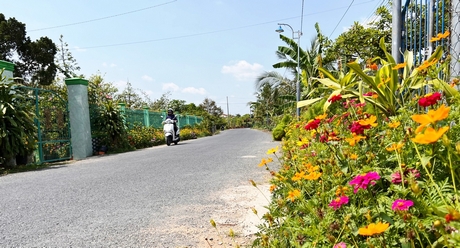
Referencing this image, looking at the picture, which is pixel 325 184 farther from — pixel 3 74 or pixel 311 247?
pixel 3 74

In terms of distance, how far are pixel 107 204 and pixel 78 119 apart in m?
7.12

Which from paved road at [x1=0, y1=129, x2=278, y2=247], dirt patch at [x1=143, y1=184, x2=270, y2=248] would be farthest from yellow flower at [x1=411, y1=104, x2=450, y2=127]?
paved road at [x1=0, y1=129, x2=278, y2=247]

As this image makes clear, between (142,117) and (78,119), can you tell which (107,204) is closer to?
(78,119)

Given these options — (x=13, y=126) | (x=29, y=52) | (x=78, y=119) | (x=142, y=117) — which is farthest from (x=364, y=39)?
(x=29, y=52)

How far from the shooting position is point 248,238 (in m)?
2.09

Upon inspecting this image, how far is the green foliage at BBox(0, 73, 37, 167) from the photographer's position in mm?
6113

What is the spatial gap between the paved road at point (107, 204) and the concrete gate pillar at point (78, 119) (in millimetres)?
4220

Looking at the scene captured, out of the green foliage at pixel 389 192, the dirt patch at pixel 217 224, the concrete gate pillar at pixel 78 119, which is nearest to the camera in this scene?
the green foliage at pixel 389 192

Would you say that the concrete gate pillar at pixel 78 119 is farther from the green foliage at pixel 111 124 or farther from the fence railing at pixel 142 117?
the fence railing at pixel 142 117

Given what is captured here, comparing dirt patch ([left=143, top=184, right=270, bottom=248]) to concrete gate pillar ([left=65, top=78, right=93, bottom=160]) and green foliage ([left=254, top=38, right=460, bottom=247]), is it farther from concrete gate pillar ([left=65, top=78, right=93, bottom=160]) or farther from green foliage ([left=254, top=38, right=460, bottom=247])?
concrete gate pillar ([left=65, top=78, right=93, bottom=160])

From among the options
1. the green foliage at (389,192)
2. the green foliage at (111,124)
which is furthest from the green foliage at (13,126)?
the green foliage at (389,192)

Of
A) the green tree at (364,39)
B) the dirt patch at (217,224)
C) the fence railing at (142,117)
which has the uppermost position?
the green tree at (364,39)

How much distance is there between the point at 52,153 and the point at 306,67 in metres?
12.1

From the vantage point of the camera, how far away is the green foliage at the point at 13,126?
20.1 feet
